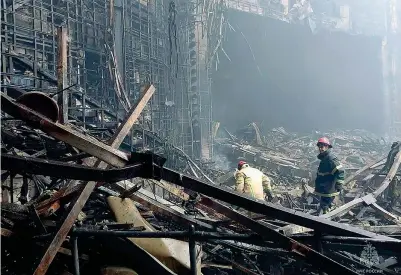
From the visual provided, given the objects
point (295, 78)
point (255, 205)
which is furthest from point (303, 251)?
point (295, 78)

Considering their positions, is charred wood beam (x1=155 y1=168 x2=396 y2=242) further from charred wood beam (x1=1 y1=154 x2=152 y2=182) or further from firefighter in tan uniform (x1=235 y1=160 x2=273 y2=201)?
firefighter in tan uniform (x1=235 y1=160 x2=273 y2=201)

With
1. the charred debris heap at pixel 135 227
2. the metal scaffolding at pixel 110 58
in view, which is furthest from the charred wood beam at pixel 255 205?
the metal scaffolding at pixel 110 58

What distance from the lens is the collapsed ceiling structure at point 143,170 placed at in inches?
91.2

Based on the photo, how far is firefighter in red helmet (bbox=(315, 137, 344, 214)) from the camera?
6.96m

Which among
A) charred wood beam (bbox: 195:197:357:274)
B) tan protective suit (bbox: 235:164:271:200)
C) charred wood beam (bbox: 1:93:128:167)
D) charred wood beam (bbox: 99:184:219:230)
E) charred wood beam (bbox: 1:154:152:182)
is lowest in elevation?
tan protective suit (bbox: 235:164:271:200)

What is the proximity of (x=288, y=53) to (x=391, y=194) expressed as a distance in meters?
28.3

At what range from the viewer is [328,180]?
7.09m

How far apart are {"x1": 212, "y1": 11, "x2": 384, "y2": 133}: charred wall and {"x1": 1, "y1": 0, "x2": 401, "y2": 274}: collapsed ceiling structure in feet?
17.3

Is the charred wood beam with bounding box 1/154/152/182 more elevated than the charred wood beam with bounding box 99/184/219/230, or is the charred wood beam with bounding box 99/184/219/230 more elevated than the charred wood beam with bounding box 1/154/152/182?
the charred wood beam with bounding box 1/154/152/182

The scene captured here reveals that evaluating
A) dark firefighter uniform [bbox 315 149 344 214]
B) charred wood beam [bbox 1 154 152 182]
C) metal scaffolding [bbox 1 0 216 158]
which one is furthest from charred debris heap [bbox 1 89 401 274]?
Result: metal scaffolding [bbox 1 0 216 158]

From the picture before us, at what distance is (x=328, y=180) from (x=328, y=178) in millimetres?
44

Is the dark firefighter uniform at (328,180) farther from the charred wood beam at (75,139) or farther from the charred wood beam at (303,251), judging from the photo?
the charred wood beam at (75,139)

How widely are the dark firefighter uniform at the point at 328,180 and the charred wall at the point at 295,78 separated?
2305 cm

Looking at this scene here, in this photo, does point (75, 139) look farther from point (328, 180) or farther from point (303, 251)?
point (328, 180)
